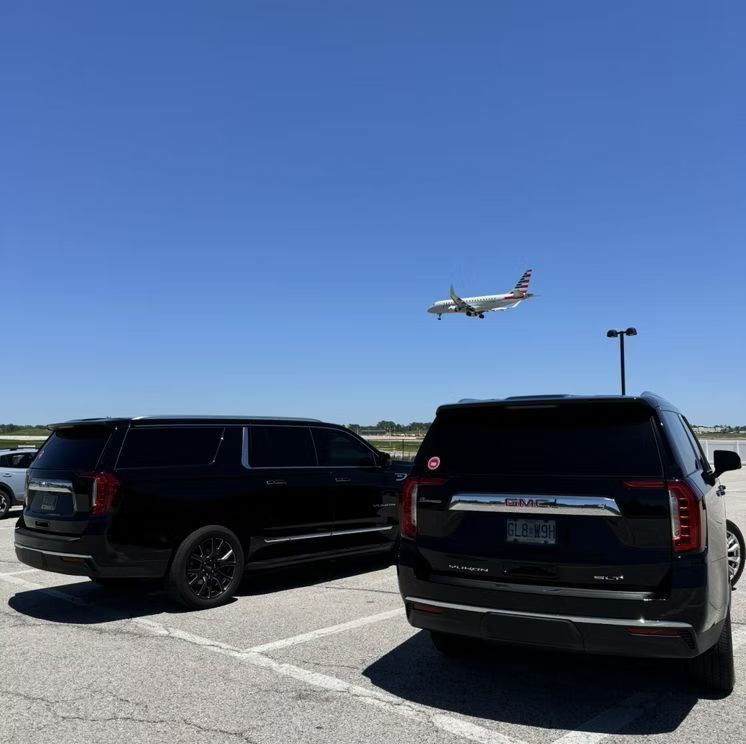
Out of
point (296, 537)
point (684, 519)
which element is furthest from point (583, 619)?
point (296, 537)

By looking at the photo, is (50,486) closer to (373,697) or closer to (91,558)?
(91,558)

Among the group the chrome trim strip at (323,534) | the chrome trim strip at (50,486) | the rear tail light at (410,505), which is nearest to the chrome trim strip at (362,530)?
the chrome trim strip at (323,534)

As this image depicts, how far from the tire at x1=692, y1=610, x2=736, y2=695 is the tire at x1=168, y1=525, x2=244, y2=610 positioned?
14.5 feet

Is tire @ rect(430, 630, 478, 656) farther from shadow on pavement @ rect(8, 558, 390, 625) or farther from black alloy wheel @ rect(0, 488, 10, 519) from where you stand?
black alloy wheel @ rect(0, 488, 10, 519)

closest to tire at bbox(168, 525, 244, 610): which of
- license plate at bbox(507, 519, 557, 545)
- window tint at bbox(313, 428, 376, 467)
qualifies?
window tint at bbox(313, 428, 376, 467)

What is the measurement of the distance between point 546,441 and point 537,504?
1.35ft

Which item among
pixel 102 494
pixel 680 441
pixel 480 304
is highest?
pixel 480 304

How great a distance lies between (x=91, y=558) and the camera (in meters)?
6.45

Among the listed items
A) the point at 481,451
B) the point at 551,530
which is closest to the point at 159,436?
the point at 481,451

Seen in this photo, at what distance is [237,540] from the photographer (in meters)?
7.27

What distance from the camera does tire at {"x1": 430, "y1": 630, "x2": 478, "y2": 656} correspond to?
5215 millimetres

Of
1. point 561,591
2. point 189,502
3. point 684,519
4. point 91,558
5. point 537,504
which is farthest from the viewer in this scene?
point 189,502

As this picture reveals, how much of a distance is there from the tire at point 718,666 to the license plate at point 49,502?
18.7ft

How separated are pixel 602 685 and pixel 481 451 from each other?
5.89 feet
